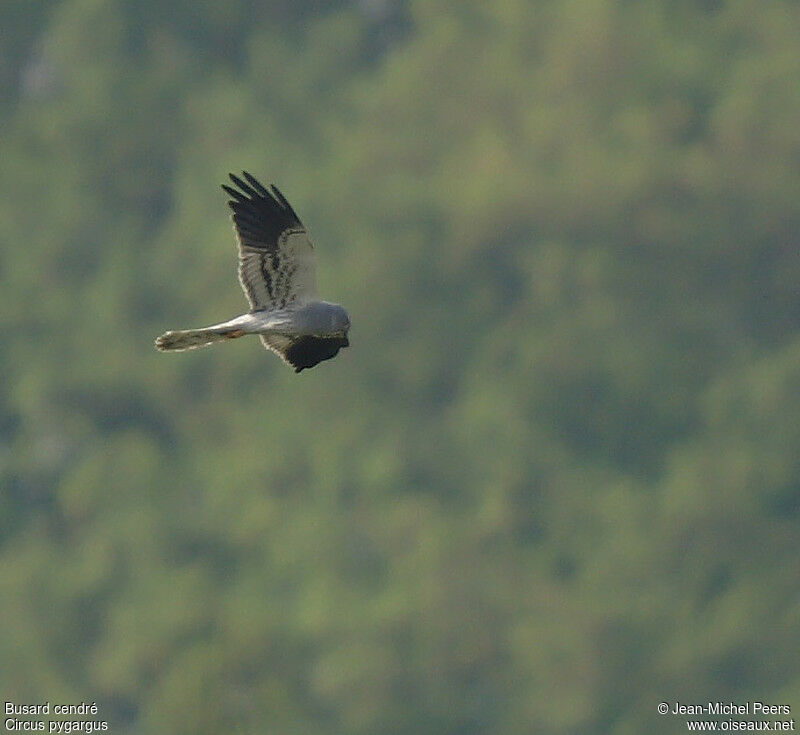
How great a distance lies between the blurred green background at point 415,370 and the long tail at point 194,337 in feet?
76.1

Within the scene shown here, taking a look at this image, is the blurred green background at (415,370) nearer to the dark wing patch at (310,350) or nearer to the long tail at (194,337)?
the dark wing patch at (310,350)

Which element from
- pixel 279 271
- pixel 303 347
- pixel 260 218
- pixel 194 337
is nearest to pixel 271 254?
pixel 279 271

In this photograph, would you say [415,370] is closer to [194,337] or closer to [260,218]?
[260,218]

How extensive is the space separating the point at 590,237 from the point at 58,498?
49.4 ft

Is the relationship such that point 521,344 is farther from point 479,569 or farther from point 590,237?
point 479,569

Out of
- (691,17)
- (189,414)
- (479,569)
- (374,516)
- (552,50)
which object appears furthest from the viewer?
(691,17)

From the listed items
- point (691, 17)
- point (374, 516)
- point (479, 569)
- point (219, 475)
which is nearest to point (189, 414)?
point (219, 475)

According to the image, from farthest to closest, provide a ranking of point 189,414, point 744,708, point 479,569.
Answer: point 189,414 → point 479,569 → point 744,708

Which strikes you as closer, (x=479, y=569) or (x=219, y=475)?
(x=479, y=569)

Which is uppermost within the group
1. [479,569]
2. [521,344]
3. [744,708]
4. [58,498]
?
[521,344]

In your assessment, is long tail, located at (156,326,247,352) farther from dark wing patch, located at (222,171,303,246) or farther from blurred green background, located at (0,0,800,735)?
blurred green background, located at (0,0,800,735)

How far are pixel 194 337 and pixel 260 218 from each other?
95 centimetres

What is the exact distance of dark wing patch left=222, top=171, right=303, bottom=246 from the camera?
13.1 metres

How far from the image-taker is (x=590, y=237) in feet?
177
